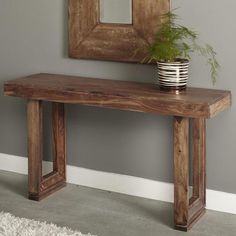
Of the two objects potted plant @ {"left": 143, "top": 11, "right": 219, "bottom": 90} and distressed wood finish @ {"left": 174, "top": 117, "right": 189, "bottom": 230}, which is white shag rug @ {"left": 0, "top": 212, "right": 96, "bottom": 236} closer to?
distressed wood finish @ {"left": 174, "top": 117, "right": 189, "bottom": 230}

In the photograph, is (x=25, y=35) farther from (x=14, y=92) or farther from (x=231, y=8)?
(x=231, y=8)

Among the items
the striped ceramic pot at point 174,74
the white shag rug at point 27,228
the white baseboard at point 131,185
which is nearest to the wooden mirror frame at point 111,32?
the striped ceramic pot at point 174,74

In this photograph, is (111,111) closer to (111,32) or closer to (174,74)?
(111,32)

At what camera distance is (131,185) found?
12.8 ft

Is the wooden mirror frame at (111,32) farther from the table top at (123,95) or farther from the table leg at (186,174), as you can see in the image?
the table leg at (186,174)

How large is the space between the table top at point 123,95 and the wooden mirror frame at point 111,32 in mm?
171

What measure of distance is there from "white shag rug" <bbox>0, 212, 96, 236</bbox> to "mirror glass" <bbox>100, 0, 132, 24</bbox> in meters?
1.30

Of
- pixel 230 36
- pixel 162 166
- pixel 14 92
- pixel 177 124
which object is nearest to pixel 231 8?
pixel 230 36

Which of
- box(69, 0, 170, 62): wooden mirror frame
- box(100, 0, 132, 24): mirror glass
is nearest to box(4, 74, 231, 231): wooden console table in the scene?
box(69, 0, 170, 62): wooden mirror frame

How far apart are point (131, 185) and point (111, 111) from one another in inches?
19.2

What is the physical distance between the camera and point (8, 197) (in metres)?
3.84

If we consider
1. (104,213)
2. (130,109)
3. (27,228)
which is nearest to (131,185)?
(104,213)

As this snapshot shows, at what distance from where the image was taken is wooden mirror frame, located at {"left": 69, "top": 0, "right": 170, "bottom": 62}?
11.9 feet

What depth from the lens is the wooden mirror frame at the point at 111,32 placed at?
11.9ft
